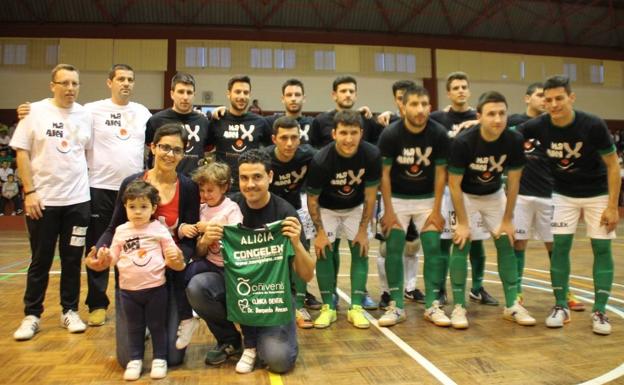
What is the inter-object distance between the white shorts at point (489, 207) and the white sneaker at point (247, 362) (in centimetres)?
239

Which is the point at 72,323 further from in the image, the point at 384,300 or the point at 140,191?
the point at 384,300

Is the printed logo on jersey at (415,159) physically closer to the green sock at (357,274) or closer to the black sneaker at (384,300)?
the green sock at (357,274)

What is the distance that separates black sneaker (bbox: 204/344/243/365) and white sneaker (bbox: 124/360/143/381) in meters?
0.44

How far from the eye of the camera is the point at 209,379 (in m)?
2.89

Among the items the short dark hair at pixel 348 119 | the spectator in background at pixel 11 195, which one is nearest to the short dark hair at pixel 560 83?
the short dark hair at pixel 348 119

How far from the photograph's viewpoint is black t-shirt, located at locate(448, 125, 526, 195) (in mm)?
4031

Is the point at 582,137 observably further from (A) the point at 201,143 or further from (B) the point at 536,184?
(A) the point at 201,143

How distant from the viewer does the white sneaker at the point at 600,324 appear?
3.72 meters

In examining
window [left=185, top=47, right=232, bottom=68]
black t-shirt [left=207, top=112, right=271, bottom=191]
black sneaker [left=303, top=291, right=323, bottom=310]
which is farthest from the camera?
window [left=185, top=47, right=232, bottom=68]

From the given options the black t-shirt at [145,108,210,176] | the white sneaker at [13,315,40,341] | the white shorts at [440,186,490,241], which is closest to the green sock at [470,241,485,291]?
the white shorts at [440,186,490,241]

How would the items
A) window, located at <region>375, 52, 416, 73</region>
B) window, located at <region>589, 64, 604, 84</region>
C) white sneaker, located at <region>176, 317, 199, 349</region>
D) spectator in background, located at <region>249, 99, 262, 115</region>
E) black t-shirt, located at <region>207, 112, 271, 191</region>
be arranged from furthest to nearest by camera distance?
window, located at <region>589, 64, 604, 84</region> < window, located at <region>375, 52, 416, 73</region> < spectator in background, located at <region>249, 99, 262, 115</region> < black t-shirt, located at <region>207, 112, 271, 191</region> < white sneaker, located at <region>176, 317, 199, 349</region>

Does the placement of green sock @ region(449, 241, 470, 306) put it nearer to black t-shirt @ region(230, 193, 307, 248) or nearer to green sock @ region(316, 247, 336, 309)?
green sock @ region(316, 247, 336, 309)

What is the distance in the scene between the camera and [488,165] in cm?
408

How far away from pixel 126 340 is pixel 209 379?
616 mm
